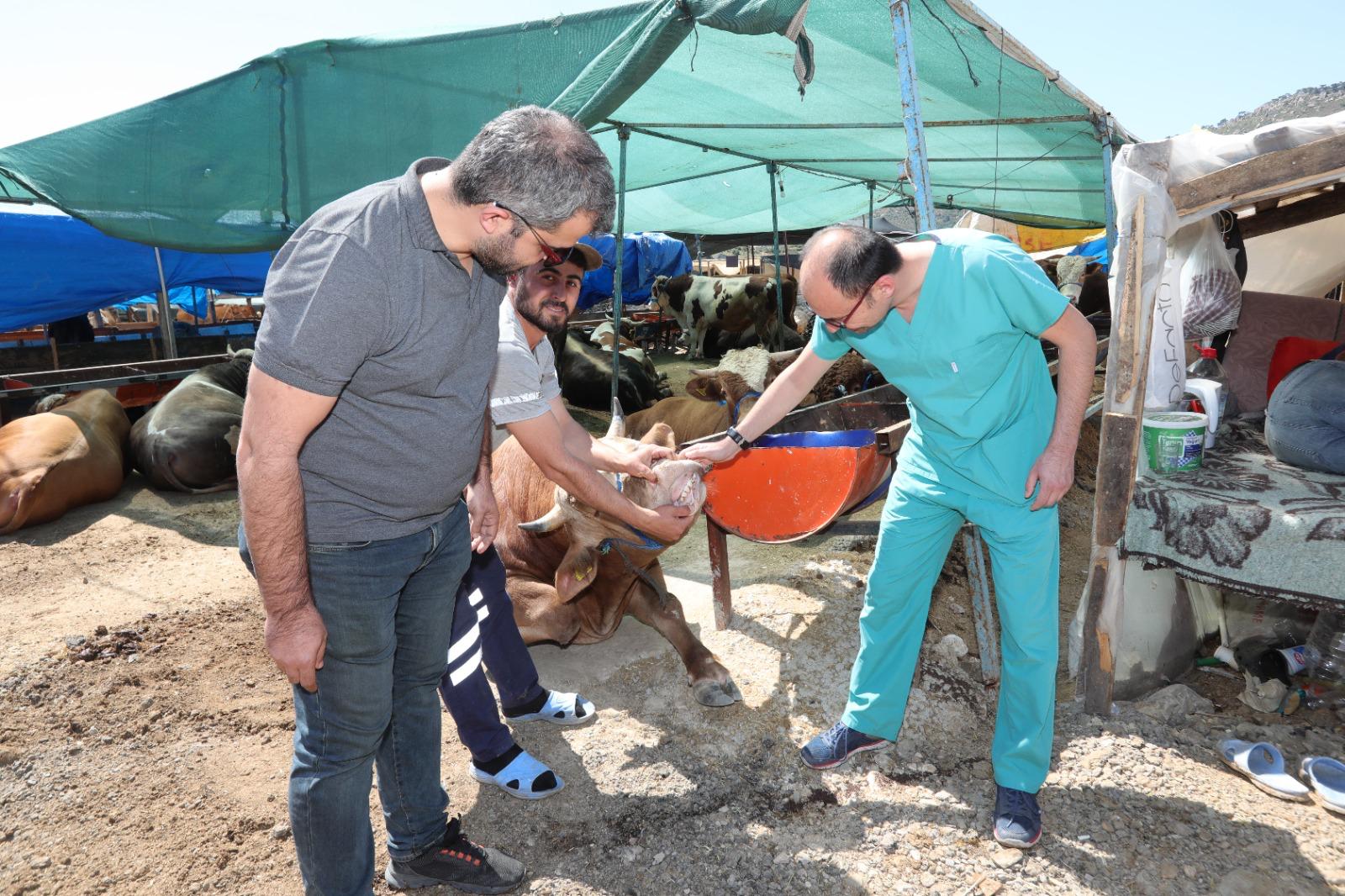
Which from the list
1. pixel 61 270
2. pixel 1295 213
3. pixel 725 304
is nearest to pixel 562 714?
pixel 1295 213

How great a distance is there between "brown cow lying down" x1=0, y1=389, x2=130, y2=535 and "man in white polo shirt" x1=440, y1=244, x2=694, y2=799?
14.8 feet

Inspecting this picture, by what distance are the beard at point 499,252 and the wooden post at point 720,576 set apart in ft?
6.94

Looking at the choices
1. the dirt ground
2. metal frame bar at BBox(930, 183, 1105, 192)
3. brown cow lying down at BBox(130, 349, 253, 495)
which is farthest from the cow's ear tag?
metal frame bar at BBox(930, 183, 1105, 192)

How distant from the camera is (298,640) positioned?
5.16 feet

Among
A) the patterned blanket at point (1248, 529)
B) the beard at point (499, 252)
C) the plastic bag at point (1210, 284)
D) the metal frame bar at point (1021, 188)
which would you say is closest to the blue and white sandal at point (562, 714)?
the beard at point (499, 252)

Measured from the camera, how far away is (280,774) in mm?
2779

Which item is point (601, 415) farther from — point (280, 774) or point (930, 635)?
point (280, 774)

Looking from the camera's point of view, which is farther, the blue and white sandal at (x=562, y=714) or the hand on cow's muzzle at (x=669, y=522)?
the blue and white sandal at (x=562, y=714)

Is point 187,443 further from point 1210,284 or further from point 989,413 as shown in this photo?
point 1210,284

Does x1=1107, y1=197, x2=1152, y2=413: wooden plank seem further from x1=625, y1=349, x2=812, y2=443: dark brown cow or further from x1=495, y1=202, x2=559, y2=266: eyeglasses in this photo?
x1=625, y1=349, x2=812, y2=443: dark brown cow

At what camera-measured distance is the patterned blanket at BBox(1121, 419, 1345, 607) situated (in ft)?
8.28

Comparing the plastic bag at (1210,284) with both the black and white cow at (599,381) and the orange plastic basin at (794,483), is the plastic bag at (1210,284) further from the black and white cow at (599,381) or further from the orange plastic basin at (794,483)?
the black and white cow at (599,381)

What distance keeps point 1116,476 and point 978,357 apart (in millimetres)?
950

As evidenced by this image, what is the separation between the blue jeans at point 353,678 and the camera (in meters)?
1.69
